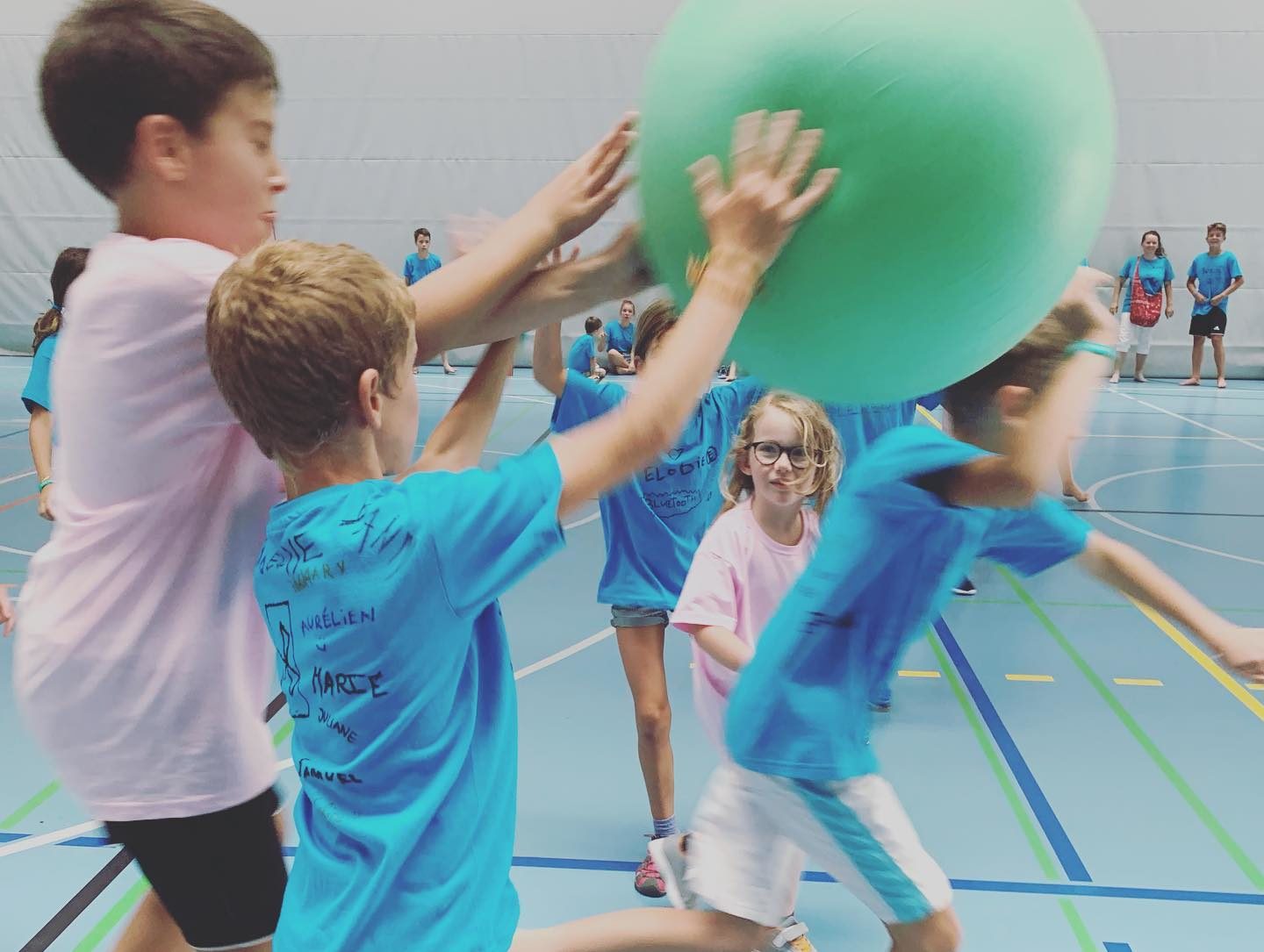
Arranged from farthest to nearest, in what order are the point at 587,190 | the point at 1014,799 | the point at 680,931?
the point at 1014,799 < the point at 680,931 < the point at 587,190

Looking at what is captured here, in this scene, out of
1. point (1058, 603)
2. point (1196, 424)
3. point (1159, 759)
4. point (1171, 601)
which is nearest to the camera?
point (1171, 601)

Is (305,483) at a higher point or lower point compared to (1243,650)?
higher

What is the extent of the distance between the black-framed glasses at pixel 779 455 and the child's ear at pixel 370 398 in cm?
138

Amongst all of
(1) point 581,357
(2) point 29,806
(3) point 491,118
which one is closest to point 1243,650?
(1) point 581,357

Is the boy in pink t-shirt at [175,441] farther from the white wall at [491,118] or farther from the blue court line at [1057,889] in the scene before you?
the white wall at [491,118]

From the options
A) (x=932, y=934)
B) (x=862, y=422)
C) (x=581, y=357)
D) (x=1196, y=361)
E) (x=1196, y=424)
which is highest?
(x=581, y=357)

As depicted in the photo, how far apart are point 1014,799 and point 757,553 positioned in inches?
48.9

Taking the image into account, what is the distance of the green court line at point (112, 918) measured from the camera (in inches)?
93.7

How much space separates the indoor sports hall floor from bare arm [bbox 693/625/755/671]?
0.73 metres

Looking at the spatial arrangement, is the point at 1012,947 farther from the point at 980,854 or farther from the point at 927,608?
the point at 927,608

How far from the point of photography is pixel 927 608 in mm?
1891

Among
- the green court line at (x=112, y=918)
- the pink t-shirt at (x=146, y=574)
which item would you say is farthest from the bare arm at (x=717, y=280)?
the green court line at (x=112, y=918)

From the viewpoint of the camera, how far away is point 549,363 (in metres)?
2.90

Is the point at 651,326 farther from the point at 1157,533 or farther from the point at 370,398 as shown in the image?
the point at 1157,533
